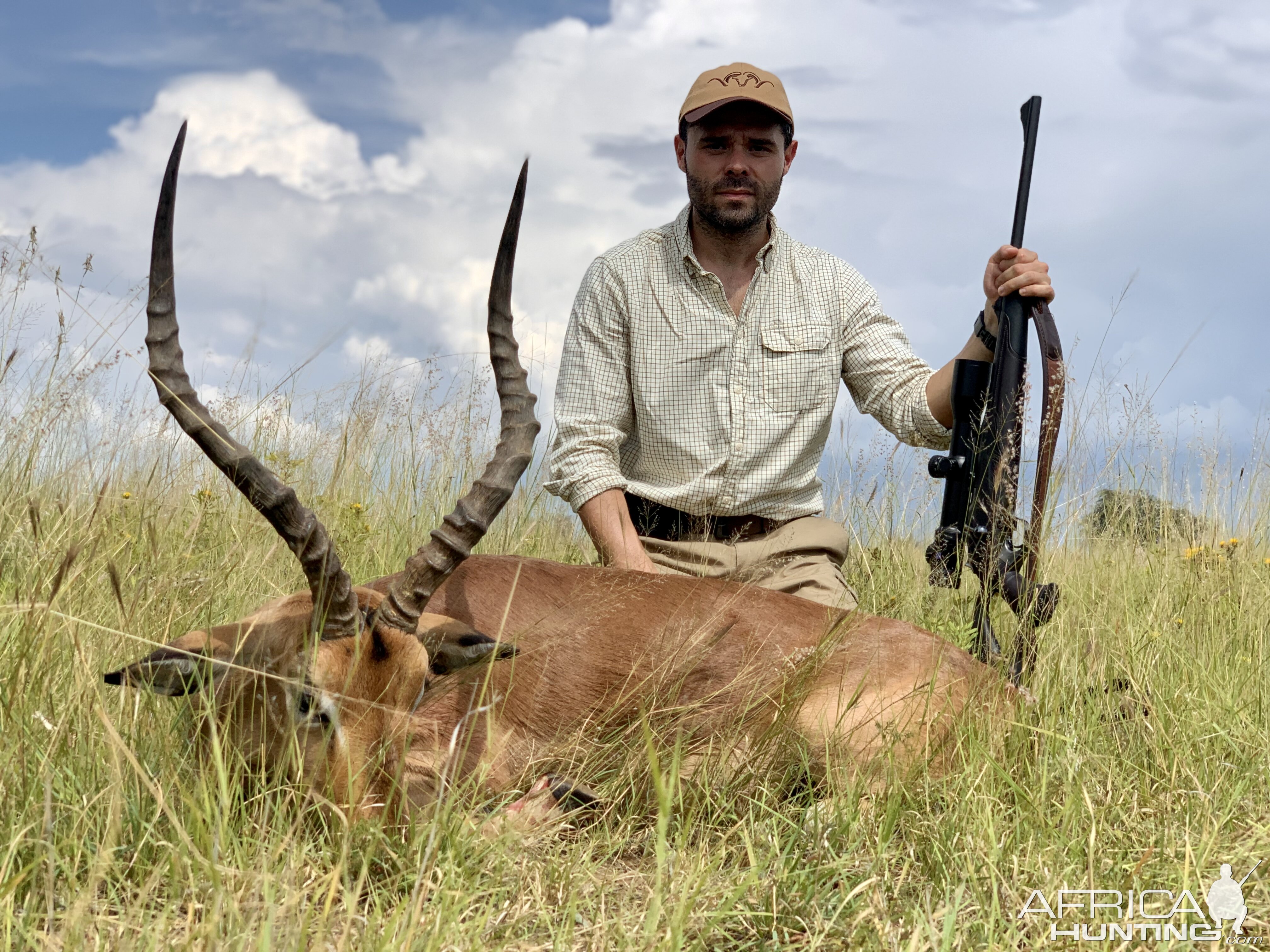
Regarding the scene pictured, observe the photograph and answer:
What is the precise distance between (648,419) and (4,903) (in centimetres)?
364

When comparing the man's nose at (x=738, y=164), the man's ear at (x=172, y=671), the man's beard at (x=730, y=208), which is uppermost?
the man's nose at (x=738, y=164)

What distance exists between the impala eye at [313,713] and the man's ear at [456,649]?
1.19ft

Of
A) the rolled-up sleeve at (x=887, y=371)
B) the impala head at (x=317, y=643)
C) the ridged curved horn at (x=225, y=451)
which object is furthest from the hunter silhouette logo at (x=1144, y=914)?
the rolled-up sleeve at (x=887, y=371)

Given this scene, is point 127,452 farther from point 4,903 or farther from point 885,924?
point 885,924

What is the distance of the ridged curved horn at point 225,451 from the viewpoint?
2.87 meters

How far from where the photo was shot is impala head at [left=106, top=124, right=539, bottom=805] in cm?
278

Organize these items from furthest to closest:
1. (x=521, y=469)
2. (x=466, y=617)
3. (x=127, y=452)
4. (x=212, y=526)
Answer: (x=127, y=452)
(x=212, y=526)
(x=466, y=617)
(x=521, y=469)

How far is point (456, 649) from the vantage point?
122 inches

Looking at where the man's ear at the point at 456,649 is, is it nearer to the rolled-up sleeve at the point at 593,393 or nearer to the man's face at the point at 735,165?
the rolled-up sleeve at the point at 593,393

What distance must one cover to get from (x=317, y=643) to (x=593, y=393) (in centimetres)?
280

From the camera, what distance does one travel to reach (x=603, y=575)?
3811 mm

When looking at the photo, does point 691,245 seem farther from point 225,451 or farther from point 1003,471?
point 225,451

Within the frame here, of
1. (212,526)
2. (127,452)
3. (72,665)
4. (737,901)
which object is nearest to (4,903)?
(72,665)

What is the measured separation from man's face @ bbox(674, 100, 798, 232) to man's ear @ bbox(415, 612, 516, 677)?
2.93 metres
